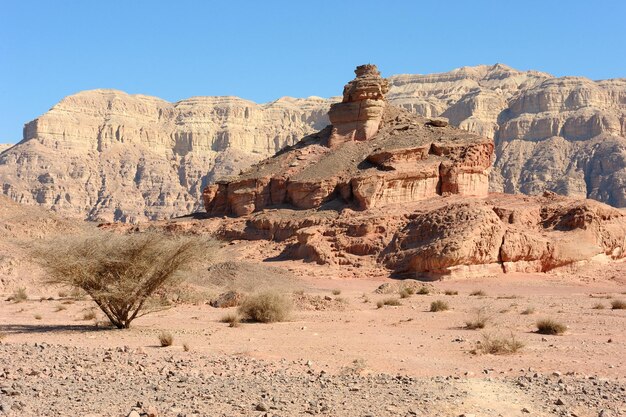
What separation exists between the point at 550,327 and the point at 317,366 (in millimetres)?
7516

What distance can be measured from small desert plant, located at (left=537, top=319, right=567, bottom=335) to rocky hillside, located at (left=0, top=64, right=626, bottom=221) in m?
100

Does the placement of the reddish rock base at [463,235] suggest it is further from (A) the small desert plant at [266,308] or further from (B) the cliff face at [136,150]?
(B) the cliff face at [136,150]

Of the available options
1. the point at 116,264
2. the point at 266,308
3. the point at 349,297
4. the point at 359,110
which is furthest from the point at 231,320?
the point at 359,110

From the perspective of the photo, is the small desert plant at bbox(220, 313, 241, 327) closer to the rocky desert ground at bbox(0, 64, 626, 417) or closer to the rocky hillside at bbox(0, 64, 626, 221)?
the rocky desert ground at bbox(0, 64, 626, 417)

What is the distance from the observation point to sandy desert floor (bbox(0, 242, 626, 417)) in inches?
357

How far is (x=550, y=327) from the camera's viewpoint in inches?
685

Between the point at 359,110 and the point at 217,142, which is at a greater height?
the point at 217,142

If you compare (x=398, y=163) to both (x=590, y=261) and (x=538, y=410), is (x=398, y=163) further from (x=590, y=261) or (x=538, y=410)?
(x=538, y=410)

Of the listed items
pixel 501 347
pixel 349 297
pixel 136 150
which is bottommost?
pixel 349 297

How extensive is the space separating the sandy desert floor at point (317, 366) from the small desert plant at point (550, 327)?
391 millimetres

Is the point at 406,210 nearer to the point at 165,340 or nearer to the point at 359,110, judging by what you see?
the point at 359,110

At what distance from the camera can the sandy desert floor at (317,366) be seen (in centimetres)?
906

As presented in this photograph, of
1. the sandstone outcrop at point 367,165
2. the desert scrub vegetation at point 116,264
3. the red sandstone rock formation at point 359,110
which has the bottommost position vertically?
the desert scrub vegetation at point 116,264

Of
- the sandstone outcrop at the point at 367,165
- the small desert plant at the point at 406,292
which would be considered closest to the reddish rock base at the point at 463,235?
the sandstone outcrop at the point at 367,165
